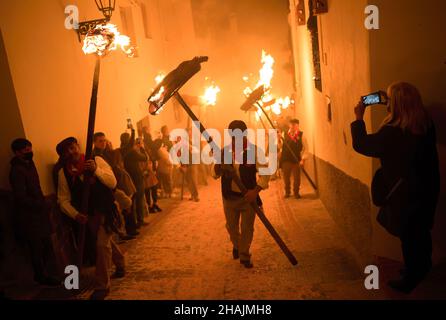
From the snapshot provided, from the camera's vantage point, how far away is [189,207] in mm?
11031

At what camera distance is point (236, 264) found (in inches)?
250

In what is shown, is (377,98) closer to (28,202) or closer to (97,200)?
(97,200)

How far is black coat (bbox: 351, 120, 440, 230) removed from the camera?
422 centimetres

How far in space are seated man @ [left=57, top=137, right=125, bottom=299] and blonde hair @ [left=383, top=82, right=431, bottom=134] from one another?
3.60 m

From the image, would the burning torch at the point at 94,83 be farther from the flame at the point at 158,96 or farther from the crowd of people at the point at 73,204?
the flame at the point at 158,96

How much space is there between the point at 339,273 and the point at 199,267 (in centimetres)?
205

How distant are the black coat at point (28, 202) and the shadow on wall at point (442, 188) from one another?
16.5ft

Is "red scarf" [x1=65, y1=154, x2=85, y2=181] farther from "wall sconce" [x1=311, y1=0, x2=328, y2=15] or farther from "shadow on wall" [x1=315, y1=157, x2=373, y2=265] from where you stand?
"wall sconce" [x1=311, y1=0, x2=328, y2=15]

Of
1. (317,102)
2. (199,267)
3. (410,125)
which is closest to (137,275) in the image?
(199,267)

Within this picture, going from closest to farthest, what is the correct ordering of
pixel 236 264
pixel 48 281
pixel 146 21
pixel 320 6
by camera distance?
pixel 48 281, pixel 236 264, pixel 320 6, pixel 146 21

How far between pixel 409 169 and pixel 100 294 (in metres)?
4.07

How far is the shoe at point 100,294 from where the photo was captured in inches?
217

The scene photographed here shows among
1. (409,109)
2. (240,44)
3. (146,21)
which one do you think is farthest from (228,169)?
(240,44)

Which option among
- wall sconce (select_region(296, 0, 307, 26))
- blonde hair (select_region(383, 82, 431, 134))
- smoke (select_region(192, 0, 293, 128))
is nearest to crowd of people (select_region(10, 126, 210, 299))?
blonde hair (select_region(383, 82, 431, 134))
